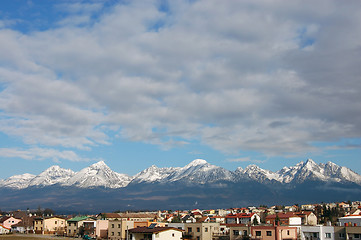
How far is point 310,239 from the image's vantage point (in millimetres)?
98750

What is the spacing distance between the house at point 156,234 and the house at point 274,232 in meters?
18.9

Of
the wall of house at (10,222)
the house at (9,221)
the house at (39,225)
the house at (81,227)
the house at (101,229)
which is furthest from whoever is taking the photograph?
the house at (9,221)

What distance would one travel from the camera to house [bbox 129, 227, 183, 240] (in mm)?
98500

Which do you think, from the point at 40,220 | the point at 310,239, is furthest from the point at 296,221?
the point at 40,220

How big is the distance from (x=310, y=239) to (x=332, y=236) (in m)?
6.27

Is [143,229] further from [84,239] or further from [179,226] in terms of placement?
[84,239]

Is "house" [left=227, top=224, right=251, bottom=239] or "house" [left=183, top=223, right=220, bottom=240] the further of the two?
"house" [left=183, top=223, right=220, bottom=240]

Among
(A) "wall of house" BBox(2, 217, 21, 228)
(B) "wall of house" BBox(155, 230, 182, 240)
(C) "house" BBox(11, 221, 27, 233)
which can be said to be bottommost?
(C) "house" BBox(11, 221, 27, 233)

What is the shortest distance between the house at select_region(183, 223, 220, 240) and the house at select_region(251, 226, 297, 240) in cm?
1498

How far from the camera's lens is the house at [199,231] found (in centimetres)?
10731

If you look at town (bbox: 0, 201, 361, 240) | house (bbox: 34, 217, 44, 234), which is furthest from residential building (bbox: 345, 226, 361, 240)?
house (bbox: 34, 217, 44, 234)

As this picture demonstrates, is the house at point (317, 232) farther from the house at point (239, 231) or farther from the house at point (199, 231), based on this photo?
the house at point (199, 231)

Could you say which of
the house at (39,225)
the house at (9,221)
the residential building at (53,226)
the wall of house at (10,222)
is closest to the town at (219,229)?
the residential building at (53,226)

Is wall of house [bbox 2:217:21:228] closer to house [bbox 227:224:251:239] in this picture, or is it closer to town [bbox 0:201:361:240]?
town [bbox 0:201:361:240]
